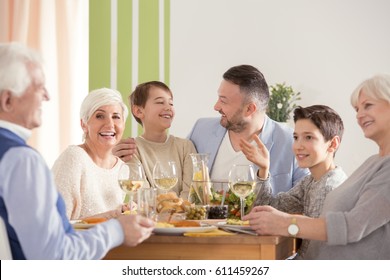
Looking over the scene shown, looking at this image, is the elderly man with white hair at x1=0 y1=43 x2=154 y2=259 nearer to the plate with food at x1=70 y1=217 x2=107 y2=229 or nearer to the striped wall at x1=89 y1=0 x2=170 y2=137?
the plate with food at x1=70 y1=217 x2=107 y2=229

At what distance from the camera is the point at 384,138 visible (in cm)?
221

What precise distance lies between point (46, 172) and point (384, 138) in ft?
3.71

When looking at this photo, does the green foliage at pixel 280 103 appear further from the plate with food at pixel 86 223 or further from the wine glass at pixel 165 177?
the plate with food at pixel 86 223

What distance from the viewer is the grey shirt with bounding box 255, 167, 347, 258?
8.37 ft

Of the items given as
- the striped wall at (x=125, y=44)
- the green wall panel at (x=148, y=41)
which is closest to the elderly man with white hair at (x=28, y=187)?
the striped wall at (x=125, y=44)

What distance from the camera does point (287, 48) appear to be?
563 cm

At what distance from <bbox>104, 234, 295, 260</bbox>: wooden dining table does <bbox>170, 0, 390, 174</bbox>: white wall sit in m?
3.58

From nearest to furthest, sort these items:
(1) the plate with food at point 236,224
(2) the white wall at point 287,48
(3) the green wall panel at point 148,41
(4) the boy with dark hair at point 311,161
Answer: (1) the plate with food at point 236,224 → (4) the boy with dark hair at point 311,161 → (3) the green wall panel at point 148,41 → (2) the white wall at point 287,48

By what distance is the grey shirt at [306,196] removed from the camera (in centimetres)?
255

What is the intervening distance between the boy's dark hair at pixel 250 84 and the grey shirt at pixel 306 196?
0.79 metres

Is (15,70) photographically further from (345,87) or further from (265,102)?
(345,87)

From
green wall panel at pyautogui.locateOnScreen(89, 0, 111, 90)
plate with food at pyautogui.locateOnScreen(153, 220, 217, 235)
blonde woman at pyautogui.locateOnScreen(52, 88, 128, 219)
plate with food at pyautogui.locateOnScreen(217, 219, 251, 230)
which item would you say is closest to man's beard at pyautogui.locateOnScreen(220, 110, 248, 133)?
blonde woman at pyautogui.locateOnScreen(52, 88, 128, 219)

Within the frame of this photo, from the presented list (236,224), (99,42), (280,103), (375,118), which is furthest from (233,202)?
(99,42)
